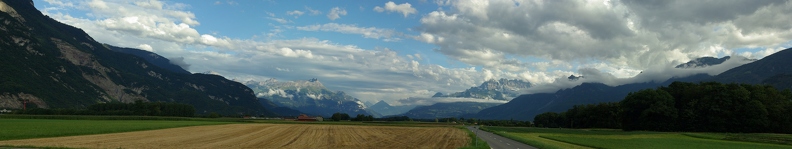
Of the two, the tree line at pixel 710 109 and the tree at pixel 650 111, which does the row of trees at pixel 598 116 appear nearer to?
the tree at pixel 650 111

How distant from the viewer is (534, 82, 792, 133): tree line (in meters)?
102

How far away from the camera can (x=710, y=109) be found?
109 metres

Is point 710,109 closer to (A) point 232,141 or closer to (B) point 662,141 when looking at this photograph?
(B) point 662,141

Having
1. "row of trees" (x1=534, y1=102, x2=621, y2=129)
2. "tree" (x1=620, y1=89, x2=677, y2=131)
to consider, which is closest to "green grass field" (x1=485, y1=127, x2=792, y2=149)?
"tree" (x1=620, y1=89, x2=677, y2=131)

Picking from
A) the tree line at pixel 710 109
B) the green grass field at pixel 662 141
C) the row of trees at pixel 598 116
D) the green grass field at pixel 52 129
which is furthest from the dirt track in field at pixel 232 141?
the row of trees at pixel 598 116

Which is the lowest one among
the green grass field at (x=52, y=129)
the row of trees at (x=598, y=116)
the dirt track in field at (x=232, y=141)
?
the dirt track in field at (x=232, y=141)

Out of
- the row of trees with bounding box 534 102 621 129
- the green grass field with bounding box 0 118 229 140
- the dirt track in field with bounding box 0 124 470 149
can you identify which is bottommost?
the dirt track in field with bounding box 0 124 470 149

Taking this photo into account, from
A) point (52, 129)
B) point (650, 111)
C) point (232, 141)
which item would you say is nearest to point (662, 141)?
point (232, 141)

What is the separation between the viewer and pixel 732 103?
107 metres

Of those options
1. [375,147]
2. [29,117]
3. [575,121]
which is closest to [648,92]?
[575,121]

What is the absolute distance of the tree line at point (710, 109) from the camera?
335 ft

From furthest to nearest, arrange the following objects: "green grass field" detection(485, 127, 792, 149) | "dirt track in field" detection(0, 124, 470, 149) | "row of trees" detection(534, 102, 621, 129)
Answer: "row of trees" detection(534, 102, 621, 129) < "green grass field" detection(485, 127, 792, 149) < "dirt track in field" detection(0, 124, 470, 149)

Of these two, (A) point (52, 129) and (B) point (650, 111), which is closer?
(A) point (52, 129)

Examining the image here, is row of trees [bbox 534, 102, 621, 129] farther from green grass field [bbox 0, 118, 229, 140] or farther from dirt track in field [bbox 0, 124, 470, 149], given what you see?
green grass field [bbox 0, 118, 229, 140]
